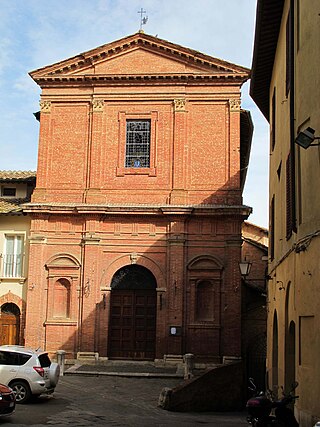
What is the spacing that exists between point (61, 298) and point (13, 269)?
254 cm

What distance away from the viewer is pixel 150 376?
23.8m

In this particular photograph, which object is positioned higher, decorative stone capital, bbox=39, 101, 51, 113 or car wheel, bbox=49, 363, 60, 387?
decorative stone capital, bbox=39, 101, 51, 113

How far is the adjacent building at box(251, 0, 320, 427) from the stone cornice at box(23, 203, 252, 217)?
6.98 metres

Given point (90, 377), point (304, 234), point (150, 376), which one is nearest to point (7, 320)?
point (90, 377)

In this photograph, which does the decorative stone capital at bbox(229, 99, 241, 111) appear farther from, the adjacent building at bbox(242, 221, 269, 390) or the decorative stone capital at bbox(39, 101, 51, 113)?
the decorative stone capital at bbox(39, 101, 51, 113)

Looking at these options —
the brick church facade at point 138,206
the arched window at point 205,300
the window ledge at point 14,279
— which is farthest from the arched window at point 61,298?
the arched window at point 205,300

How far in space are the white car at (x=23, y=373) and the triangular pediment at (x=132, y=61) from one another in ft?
48.1

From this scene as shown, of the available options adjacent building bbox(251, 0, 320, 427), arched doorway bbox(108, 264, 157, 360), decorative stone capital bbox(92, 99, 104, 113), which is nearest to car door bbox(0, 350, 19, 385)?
adjacent building bbox(251, 0, 320, 427)

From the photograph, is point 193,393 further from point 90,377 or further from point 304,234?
point 304,234

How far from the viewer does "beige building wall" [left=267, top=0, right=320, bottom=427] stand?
10789 millimetres

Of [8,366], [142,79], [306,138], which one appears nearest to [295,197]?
[306,138]

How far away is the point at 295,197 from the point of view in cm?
1288

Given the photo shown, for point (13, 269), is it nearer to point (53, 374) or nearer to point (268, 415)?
point (53, 374)

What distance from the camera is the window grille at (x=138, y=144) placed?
28.0 metres
